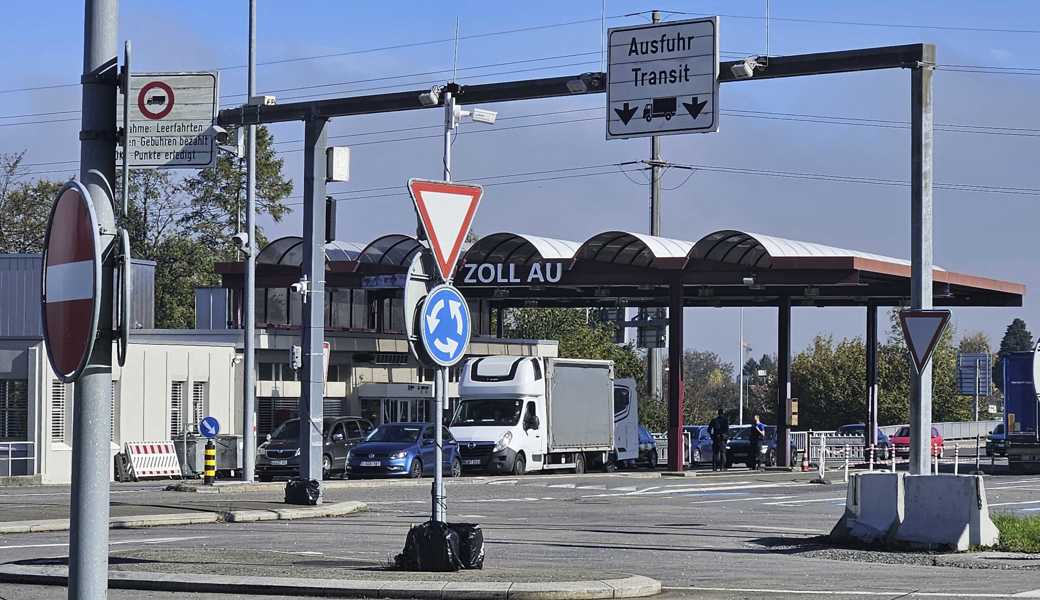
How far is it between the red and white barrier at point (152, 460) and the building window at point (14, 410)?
2.60 metres

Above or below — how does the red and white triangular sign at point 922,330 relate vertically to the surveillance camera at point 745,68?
below

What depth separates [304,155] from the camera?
23.1m

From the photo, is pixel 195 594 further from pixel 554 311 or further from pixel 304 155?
pixel 554 311

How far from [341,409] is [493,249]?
8782mm

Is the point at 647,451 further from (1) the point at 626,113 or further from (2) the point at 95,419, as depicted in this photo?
(2) the point at 95,419

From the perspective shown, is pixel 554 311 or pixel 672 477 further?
pixel 554 311

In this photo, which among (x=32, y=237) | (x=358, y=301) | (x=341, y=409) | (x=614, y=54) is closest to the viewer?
(x=614, y=54)

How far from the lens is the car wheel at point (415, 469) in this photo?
122 feet

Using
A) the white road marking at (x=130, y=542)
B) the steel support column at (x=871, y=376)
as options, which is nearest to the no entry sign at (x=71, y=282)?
the white road marking at (x=130, y=542)

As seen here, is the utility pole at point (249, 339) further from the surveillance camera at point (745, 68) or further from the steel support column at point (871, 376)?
the steel support column at point (871, 376)

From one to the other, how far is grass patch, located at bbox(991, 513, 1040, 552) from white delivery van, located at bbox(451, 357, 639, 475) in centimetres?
2173

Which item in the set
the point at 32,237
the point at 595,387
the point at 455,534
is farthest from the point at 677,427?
the point at 32,237

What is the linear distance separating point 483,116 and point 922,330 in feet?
21.8

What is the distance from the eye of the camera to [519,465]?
40281 mm
